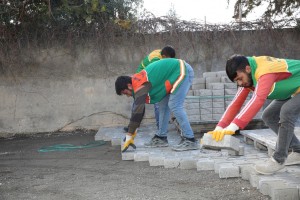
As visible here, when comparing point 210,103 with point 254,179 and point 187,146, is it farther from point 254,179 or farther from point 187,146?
point 254,179

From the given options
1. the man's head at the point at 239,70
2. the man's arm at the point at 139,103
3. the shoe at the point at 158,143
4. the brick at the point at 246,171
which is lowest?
the shoe at the point at 158,143

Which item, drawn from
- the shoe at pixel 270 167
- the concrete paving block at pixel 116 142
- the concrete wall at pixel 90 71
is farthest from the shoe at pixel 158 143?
the concrete wall at pixel 90 71

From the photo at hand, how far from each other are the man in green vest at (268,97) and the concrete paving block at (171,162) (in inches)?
51.1

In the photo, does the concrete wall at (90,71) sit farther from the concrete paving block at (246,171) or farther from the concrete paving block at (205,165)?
the concrete paving block at (246,171)

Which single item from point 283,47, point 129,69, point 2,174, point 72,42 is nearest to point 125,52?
point 129,69

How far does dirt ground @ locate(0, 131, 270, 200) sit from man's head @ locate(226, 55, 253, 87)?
104 cm

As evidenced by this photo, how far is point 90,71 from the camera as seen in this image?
27.1 feet

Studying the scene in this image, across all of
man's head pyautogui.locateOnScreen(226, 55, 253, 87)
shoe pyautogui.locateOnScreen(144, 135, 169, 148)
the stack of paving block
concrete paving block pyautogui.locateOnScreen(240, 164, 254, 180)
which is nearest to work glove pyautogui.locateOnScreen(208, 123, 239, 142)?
man's head pyautogui.locateOnScreen(226, 55, 253, 87)

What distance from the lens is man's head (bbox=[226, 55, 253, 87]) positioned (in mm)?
2994

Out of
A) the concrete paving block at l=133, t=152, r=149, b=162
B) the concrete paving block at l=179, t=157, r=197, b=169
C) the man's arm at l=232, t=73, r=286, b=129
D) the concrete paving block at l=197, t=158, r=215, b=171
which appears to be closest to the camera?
the man's arm at l=232, t=73, r=286, b=129

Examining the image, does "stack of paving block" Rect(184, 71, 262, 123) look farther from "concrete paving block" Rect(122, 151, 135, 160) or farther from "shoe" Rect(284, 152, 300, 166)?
"shoe" Rect(284, 152, 300, 166)

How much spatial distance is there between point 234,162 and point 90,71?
486 cm

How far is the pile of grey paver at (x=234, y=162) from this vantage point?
122 inches

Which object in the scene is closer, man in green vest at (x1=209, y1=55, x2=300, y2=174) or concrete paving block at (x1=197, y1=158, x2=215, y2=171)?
man in green vest at (x1=209, y1=55, x2=300, y2=174)
